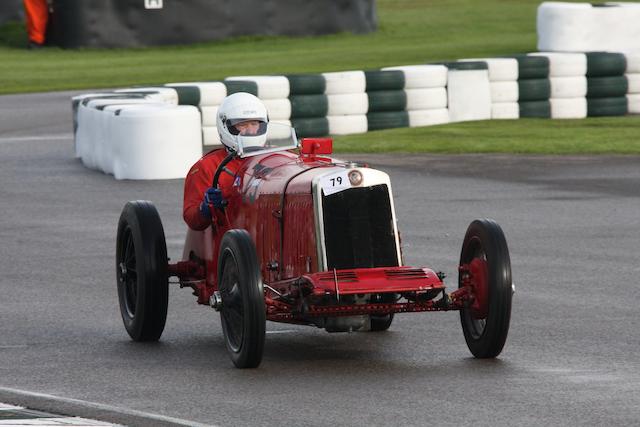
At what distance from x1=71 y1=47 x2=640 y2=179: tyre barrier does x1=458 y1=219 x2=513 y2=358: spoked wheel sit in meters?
9.54

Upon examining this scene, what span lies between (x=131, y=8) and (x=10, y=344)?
89.2 feet

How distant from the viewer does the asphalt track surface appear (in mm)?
7039

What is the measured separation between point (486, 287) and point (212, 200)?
5.65ft

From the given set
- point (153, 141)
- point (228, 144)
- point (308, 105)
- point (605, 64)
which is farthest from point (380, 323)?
point (605, 64)

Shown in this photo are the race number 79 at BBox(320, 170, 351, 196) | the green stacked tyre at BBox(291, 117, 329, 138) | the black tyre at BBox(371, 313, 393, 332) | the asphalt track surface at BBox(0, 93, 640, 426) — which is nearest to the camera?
the asphalt track surface at BBox(0, 93, 640, 426)

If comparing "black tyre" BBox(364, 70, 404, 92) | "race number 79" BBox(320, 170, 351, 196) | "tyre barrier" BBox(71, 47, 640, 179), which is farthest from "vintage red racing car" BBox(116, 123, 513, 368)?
"black tyre" BBox(364, 70, 404, 92)

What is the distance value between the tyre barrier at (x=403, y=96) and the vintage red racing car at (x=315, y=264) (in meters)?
8.70

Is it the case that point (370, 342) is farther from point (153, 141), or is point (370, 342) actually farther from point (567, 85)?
point (567, 85)

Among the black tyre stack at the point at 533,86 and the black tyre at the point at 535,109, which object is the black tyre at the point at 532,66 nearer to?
the black tyre stack at the point at 533,86

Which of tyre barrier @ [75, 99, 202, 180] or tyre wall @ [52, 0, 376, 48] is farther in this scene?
tyre wall @ [52, 0, 376, 48]

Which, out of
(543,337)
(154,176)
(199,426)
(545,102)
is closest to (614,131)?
(545,102)

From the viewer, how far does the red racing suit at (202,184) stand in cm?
888

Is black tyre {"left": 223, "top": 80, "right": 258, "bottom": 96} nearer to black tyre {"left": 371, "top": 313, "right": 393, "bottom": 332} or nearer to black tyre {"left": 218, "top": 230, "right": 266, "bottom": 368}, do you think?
black tyre {"left": 371, "top": 313, "right": 393, "bottom": 332}

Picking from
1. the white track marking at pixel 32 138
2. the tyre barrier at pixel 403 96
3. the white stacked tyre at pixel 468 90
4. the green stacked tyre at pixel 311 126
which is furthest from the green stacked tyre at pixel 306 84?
the white track marking at pixel 32 138
